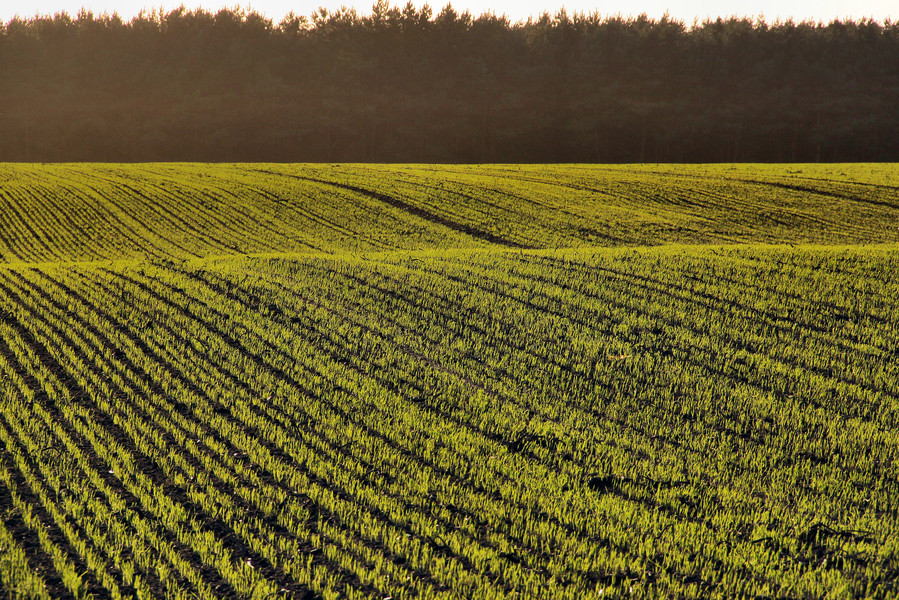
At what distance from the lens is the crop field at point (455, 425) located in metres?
6.11

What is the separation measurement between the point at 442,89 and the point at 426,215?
5435cm

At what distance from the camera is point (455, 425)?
9.22 m

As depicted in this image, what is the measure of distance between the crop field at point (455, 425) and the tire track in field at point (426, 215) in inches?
265

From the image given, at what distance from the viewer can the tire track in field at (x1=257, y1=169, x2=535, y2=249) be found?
27358mm

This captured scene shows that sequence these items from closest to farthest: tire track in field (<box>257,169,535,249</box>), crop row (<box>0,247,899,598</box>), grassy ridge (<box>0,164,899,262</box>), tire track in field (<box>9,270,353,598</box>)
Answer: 1. tire track in field (<box>9,270,353,598</box>)
2. crop row (<box>0,247,899,598</box>)
3. grassy ridge (<box>0,164,899,262</box>)
4. tire track in field (<box>257,169,535,249</box>)

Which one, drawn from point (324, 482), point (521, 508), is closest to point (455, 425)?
point (324, 482)

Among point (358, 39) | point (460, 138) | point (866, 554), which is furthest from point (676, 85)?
point (866, 554)

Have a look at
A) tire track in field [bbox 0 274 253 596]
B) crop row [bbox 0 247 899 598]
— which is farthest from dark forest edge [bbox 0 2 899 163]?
tire track in field [bbox 0 274 253 596]

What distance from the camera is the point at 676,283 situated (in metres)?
16.4

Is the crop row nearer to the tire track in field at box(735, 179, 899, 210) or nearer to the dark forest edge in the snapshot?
the tire track in field at box(735, 179, 899, 210)

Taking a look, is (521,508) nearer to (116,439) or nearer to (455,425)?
(455,425)

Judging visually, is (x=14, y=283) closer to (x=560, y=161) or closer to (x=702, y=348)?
(x=702, y=348)

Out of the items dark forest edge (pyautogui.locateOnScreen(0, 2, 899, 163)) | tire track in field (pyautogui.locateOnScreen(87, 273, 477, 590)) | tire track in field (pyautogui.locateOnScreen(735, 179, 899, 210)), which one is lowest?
tire track in field (pyautogui.locateOnScreen(87, 273, 477, 590))

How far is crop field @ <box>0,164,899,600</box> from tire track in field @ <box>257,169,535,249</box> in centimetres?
674
